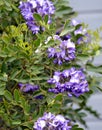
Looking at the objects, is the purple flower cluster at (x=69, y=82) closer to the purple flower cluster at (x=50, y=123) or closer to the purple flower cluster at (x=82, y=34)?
the purple flower cluster at (x=50, y=123)

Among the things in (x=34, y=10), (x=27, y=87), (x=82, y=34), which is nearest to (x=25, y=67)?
(x=27, y=87)

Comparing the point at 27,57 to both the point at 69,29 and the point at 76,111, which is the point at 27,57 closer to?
the point at 69,29

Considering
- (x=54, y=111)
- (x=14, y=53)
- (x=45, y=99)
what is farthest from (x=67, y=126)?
(x=14, y=53)

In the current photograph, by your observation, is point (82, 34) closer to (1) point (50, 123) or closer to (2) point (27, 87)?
(2) point (27, 87)

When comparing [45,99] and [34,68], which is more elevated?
[34,68]

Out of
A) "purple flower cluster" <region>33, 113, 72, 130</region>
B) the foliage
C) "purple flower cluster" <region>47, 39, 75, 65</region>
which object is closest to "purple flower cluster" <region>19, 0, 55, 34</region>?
the foliage

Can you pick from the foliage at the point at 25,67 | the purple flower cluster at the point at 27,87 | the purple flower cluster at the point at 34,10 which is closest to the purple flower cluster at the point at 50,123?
the foliage at the point at 25,67
